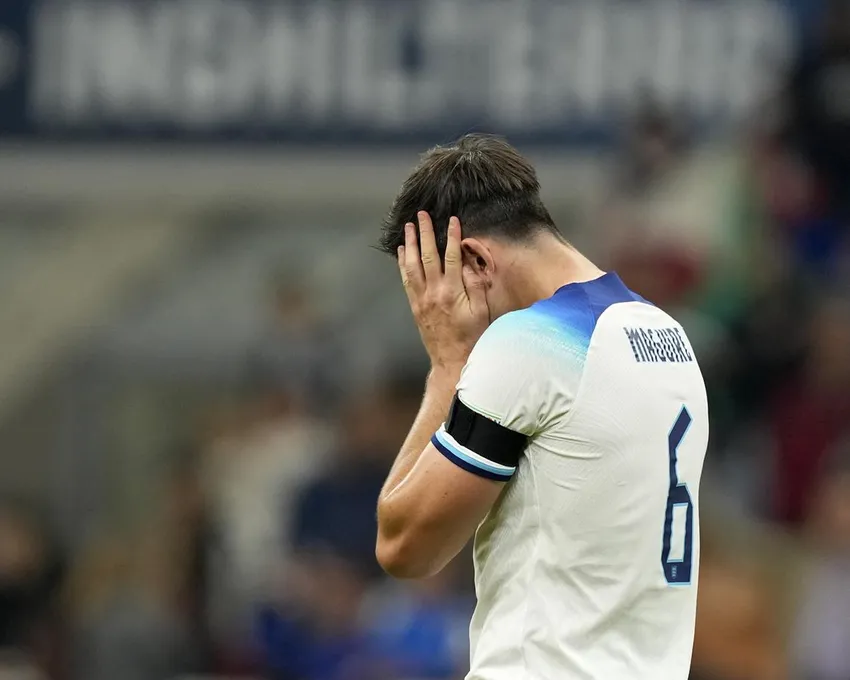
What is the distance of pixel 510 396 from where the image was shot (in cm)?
349

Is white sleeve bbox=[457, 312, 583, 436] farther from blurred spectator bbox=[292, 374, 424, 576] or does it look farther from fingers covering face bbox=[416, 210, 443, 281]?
blurred spectator bbox=[292, 374, 424, 576]

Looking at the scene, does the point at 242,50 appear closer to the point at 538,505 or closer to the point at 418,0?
the point at 418,0

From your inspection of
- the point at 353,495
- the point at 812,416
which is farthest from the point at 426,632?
the point at 812,416

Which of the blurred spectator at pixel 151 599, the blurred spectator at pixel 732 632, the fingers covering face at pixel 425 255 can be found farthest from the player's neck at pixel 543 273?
the blurred spectator at pixel 151 599

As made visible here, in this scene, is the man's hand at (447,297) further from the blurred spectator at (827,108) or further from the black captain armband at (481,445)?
the blurred spectator at (827,108)

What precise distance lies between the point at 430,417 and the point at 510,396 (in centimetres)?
32

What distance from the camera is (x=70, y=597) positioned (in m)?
10.1

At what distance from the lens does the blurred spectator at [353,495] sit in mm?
8938

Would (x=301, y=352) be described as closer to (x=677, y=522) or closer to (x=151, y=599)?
(x=151, y=599)

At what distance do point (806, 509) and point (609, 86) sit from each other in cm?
291

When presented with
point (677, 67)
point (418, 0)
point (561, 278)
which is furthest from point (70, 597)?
point (561, 278)

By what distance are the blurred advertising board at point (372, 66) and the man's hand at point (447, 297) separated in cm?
621

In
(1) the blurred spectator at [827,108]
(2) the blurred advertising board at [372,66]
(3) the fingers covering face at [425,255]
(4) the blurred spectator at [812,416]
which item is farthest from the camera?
(2) the blurred advertising board at [372,66]

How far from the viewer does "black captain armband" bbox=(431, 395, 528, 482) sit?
350cm
